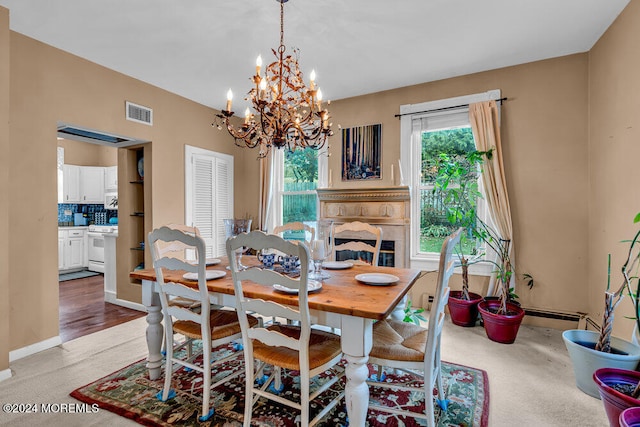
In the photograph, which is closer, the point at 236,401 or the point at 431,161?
the point at 236,401

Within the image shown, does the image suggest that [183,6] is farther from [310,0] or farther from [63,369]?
[63,369]

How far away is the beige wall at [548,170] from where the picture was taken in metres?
3.00

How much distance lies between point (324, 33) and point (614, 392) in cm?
302

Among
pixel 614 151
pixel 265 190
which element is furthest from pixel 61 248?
pixel 614 151

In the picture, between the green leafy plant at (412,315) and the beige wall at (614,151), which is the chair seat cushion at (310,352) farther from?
the beige wall at (614,151)

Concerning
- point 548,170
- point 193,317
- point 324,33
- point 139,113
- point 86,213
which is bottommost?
point 193,317

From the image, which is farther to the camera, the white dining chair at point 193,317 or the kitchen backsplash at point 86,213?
the kitchen backsplash at point 86,213

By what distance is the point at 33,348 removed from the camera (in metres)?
2.67

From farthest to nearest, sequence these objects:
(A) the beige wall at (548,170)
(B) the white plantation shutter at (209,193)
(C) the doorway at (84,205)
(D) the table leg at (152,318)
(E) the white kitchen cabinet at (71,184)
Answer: (E) the white kitchen cabinet at (71,184)
(C) the doorway at (84,205)
(B) the white plantation shutter at (209,193)
(A) the beige wall at (548,170)
(D) the table leg at (152,318)

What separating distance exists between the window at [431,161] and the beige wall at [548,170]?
0.37 m

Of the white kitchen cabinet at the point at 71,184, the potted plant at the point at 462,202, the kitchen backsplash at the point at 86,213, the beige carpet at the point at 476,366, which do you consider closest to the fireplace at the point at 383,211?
the potted plant at the point at 462,202

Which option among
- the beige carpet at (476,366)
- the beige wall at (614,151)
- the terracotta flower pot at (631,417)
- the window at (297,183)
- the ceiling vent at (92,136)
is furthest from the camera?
the window at (297,183)

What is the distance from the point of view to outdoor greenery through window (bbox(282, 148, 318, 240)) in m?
4.47

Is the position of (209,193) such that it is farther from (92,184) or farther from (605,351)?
(605,351)
